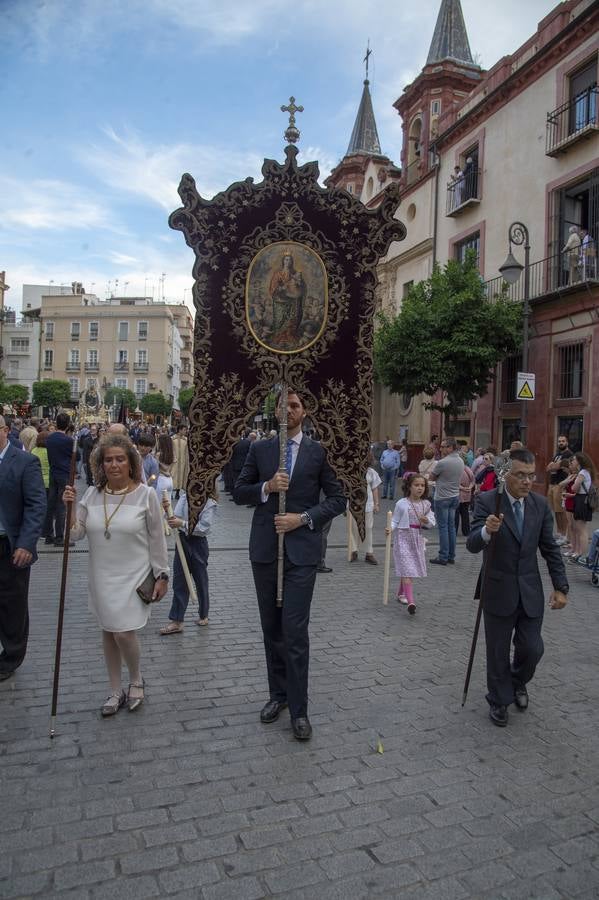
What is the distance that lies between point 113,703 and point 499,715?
8.58ft

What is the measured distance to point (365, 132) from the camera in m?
39.4

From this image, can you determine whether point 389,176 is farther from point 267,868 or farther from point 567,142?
point 267,868

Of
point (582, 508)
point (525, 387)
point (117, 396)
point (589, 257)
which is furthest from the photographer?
point (117, 396)

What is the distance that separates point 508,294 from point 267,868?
2200 cm

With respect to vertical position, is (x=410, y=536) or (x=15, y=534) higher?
(x=15, y=534)

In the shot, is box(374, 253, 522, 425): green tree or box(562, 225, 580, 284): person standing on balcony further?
box(374, 253, 522, 425): green tree

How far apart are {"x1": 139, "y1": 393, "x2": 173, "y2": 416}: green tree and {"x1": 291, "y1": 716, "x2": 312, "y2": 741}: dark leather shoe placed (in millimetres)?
71855

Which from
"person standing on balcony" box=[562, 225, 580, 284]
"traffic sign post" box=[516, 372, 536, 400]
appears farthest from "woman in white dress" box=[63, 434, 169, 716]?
"person standing on balcony" box=[562, 225, 580, 284]

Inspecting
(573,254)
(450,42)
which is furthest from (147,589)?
(450,42)

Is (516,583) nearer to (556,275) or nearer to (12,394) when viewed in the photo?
(556,275)

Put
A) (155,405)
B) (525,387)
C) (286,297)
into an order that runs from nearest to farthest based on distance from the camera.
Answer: (286,297), (525,387), (155,405)

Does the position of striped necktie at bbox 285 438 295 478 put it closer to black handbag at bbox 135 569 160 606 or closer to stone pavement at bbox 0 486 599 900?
black handbag at bbox 135 569 160 606

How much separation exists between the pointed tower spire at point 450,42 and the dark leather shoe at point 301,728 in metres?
30.0

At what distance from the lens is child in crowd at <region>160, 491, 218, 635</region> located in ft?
21.4
